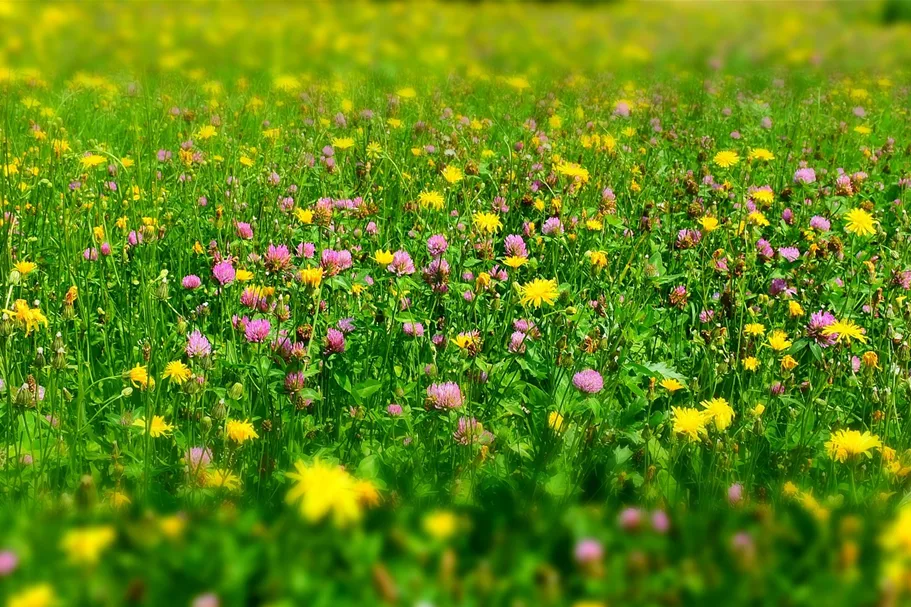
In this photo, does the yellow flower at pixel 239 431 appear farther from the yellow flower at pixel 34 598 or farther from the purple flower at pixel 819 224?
the purple flower at pixel 819 224

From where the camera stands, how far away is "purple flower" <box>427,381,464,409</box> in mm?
1892

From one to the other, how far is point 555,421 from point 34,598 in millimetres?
1062

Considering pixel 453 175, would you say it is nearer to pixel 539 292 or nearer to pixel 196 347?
pixel 539 292

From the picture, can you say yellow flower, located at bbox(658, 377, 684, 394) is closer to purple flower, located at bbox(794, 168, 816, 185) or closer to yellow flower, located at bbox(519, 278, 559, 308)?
yellow flower, located at bbox(519, 278, 559, 308)

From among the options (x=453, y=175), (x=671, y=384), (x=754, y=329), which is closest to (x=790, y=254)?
(x=754, y=329)

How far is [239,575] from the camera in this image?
3.72ft

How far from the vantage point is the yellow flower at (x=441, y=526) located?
1181 millimetres

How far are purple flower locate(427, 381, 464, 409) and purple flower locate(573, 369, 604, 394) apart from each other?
10.4 inches

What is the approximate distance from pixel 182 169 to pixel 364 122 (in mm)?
840

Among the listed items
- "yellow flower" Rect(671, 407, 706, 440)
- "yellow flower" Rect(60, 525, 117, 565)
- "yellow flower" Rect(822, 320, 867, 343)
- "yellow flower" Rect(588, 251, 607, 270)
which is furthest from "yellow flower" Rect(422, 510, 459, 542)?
"yellow flower" Rect(822, 320, 867, 343)

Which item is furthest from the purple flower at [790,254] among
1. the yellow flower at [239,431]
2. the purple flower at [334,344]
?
the yellow flower at [239,431]

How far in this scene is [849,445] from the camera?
179cm

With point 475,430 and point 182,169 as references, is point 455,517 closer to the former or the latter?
point 475,430

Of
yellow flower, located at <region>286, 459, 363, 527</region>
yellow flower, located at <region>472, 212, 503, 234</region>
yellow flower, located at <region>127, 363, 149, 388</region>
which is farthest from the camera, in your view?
yellow flower, located at <region>472, 212, 503, 234</region>
